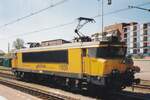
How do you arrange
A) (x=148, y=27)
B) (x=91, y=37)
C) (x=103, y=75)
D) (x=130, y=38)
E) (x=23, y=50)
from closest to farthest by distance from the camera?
(x=103, y=75) → (x=91, y=37) → (x=23, y=50) → (x=148, y=27) → (x=130, y=38)

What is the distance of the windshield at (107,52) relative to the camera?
1788 centimetres

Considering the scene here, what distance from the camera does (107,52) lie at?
18031 mm

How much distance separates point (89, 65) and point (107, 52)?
4.09 feet

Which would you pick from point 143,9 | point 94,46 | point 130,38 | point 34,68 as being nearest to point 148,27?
point 130,38

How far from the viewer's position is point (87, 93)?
20.5 m

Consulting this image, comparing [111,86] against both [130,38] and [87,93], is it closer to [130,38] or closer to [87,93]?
[87,93]

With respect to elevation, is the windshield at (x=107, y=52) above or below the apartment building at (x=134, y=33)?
below

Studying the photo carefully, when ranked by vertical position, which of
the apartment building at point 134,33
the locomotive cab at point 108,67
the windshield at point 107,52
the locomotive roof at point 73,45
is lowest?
the locomotive cab at point 108,67

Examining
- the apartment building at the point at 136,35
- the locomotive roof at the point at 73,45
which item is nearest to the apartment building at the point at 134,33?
the apartment building at the point at 136,35

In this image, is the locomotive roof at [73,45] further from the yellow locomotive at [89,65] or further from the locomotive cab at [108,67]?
the locomotive cab at [108,67]

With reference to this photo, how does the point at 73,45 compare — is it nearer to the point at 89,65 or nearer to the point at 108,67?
the point at 89,65

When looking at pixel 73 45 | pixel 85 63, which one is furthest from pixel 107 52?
pixel 73 45

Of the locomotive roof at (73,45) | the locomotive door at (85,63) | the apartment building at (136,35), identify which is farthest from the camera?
the apartment building at (136,35)

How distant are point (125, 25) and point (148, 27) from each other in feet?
48.0
